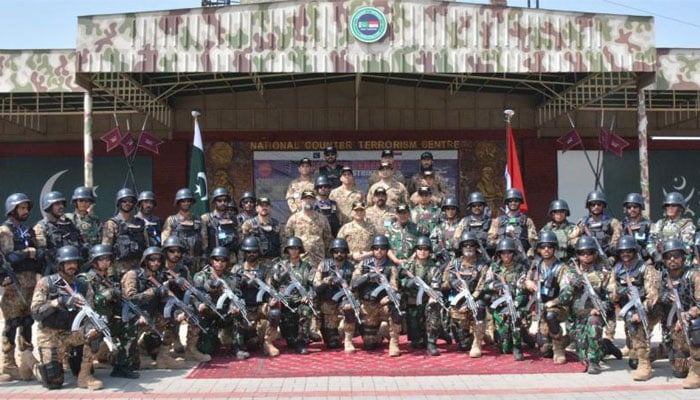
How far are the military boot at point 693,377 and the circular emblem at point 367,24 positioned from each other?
6.89m

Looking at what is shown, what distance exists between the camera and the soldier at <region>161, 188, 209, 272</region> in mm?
9719

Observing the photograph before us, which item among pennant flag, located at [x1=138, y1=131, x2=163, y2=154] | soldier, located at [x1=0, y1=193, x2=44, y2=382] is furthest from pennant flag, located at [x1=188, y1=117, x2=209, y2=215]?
soldier, located at [x1=0, y1=193, x2=44, y2=382]

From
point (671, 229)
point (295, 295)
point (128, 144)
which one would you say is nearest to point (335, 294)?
point (295, 295)

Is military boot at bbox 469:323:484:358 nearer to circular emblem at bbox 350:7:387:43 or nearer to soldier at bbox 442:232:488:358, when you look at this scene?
soldier at bbox 442:232:488:358

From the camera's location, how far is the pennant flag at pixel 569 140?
1529 cm

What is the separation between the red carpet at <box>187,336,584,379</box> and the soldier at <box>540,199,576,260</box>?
4.66 ft

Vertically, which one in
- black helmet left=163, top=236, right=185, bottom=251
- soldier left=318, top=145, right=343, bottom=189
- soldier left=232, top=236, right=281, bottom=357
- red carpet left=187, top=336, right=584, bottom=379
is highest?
soldier left=318, top=145, right=343, bottom=189

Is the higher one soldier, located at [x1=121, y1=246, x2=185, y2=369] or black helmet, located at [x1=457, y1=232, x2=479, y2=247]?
black helmet, located at [x1=457, y1=232, x2=479, y2=247]

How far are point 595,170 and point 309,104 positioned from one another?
6649 millimetres

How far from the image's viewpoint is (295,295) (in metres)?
9.45

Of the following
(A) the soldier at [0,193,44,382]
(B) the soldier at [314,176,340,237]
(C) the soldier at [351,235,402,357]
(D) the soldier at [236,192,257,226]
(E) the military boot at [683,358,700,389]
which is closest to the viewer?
(E) the military boot at [683,358,700,389]

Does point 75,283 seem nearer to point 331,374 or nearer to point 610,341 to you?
point 331,374

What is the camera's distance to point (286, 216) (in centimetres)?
1537

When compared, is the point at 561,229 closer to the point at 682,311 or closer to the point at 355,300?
the point at 682,311
